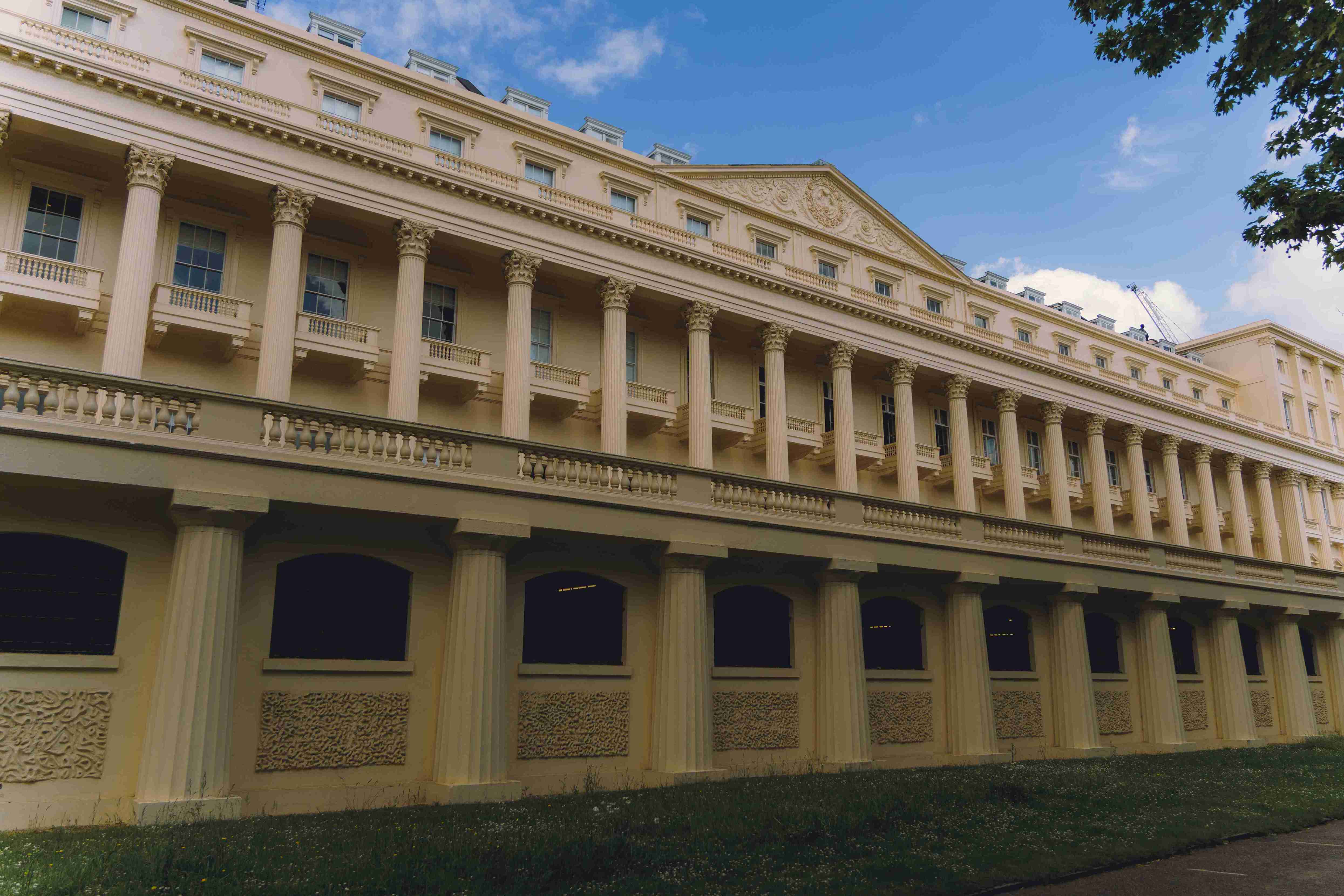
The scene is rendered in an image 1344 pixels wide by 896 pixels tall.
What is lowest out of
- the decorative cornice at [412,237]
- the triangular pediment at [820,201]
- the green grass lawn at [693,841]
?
the green grass lawn at [693,841]

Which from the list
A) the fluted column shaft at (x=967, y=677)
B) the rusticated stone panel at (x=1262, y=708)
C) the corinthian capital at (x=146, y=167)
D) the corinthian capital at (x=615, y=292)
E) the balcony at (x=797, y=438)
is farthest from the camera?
the rusticated stone panel at (x=1262, y=708)

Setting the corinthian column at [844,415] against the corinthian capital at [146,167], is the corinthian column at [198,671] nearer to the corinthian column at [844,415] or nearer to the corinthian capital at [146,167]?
the corinthian capital at [146,167]

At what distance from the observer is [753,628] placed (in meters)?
22.3

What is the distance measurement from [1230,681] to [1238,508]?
55.6ft

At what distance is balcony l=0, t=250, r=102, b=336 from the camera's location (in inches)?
835

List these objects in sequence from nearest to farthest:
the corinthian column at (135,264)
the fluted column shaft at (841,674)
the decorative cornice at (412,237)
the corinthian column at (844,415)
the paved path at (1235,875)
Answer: the paved path at (1235,875) < the corinthian column at (135,264) < the fluted column shaft at (841,674) < the decorative cornice at (412,237) < the corinthian column at (844,415)

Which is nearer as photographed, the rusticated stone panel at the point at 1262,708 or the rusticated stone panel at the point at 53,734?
the rusticated stone panel at the point at 53,734

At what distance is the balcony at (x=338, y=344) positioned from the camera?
24594 millimetres

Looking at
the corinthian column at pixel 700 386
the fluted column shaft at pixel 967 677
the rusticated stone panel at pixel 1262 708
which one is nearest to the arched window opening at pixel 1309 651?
the rusticated stone panel at pixel 1262 708

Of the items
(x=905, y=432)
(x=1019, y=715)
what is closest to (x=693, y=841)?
(x=1019, y=715)

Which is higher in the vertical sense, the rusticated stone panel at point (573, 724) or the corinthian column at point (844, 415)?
the corinthian column at point (844, 415)

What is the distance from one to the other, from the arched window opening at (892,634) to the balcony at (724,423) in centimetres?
878

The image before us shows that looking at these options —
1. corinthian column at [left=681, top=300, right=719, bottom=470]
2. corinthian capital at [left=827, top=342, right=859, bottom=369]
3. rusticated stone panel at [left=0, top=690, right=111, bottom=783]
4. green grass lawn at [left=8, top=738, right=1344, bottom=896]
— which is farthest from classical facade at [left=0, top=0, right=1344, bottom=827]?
green grass lawn at [left=8, top=738, right=1344, bottom=896]

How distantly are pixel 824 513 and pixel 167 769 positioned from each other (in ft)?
49.0
